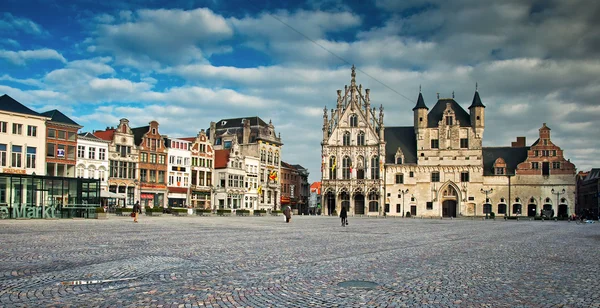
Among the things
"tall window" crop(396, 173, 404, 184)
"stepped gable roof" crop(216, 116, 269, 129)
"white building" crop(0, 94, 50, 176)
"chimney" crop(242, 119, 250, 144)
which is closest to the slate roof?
"white building" crop(0, 94, 50, 176)

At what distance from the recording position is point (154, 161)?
71.2m

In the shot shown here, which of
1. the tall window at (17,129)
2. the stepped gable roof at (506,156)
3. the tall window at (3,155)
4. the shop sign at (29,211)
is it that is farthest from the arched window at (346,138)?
the shop sign at (29,211)

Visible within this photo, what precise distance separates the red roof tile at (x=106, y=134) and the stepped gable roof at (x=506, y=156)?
2248 inches

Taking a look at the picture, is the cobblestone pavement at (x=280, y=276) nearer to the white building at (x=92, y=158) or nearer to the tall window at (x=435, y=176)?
the white building at (x=92, y=158)

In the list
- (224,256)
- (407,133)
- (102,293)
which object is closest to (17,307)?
(102,293)

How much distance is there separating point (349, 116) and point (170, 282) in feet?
267

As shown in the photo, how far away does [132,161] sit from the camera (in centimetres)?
6831

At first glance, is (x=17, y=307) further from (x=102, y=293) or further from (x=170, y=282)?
(x=170, y=282)

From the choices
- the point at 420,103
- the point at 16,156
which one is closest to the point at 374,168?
the point at 420,103

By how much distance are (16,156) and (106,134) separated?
1430cm

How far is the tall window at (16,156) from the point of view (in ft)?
179

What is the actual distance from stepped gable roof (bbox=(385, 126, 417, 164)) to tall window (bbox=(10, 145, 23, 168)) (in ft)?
183

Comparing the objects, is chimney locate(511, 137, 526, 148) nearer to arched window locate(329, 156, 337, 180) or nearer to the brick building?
arched window locate(329, 156, 337, 180)

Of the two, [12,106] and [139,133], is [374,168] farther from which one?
[12,106]
